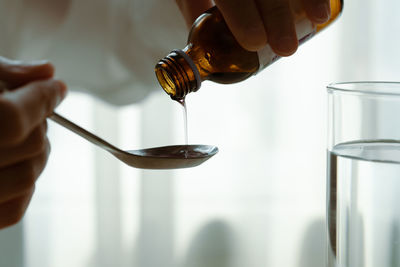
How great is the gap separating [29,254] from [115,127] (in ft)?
1.34

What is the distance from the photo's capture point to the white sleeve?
89 centimetres

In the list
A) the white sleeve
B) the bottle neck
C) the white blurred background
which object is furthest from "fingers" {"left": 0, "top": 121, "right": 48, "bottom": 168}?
the white blurred background

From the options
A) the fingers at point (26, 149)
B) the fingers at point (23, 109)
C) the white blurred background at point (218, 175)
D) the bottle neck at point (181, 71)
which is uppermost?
the bottle neck at point (181, 71)

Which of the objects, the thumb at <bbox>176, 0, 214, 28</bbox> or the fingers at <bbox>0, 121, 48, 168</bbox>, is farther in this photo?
the thumb at <bbox>176, 0, 214, 28</bbox>

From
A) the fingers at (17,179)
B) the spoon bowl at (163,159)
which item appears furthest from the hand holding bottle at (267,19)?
the fingers at (17,179)

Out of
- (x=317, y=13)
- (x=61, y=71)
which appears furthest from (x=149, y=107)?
(x=317, y=13)

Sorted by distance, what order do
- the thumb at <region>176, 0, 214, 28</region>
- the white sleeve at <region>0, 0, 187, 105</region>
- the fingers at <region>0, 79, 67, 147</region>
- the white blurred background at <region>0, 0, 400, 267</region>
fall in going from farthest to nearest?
the white blurred background at <region>0, 0, 400, 267</region>
the white sleeve at <region>0, 0, 187, 105</region>
the thumb at <region>176, 0, 214, 28</region>
the fingers at <region>0, 79, 67, 147</region>

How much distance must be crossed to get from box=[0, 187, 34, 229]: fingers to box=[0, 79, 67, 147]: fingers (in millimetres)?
122

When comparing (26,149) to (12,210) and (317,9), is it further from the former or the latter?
(317,9)

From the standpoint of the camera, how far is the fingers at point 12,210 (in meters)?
0.48

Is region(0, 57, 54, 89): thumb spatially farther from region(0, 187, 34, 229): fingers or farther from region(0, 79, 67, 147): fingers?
region(0, 187, 34, 229): fingers

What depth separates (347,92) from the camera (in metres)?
0.41

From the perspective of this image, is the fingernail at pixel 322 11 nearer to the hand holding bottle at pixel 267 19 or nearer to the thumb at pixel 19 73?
the hand holding bottle at pixel 267 19

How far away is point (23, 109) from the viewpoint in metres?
0.36
